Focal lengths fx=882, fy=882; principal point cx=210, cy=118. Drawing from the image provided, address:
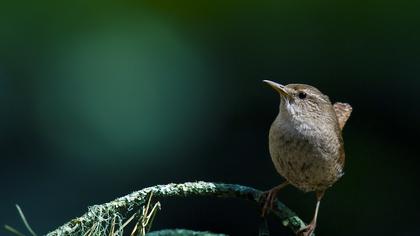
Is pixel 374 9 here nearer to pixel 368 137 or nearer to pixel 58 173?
pixel 368 137

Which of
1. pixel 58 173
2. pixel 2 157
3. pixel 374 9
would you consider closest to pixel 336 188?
pixel 374 9

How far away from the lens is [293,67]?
530cm

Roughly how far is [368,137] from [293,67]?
62cm

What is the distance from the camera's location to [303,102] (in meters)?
3.69

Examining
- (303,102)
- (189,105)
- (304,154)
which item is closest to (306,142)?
(304,154)

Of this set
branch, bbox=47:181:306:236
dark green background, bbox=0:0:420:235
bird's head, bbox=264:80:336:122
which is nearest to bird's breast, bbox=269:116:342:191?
bird's head, bbox=264:80:336:122

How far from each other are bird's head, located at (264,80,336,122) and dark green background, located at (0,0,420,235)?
130 cm

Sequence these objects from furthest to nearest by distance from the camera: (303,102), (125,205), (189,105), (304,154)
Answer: (189,105), (303,102), (304,154), (125,205)

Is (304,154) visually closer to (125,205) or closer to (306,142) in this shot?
(306,142)

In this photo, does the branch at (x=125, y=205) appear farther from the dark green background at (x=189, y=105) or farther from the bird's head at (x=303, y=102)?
the dark green background at (x=189, y=105)

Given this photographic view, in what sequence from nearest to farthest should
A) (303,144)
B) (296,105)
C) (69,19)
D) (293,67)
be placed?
1. (303,144)
2. (296,105)
3. (69,19)
4. (293,67)

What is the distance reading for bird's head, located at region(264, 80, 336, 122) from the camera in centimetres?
365

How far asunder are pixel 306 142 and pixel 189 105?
1791 millimetres

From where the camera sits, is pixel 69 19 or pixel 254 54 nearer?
pixel 69 19
